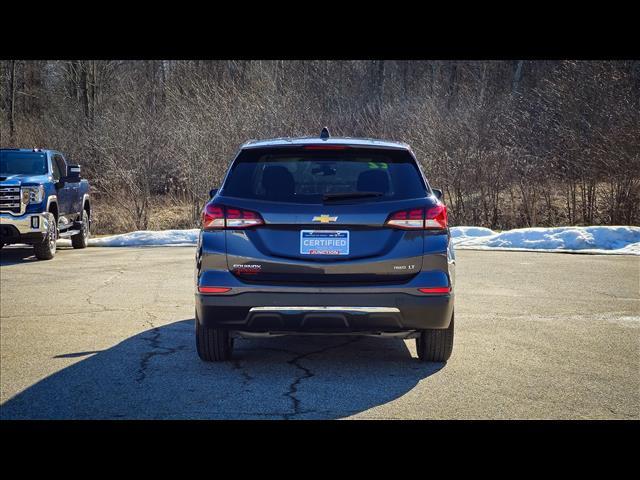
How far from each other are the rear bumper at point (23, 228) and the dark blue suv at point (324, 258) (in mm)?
10333

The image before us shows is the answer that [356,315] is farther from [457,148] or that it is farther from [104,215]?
[104,215]

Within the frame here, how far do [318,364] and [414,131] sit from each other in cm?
2110

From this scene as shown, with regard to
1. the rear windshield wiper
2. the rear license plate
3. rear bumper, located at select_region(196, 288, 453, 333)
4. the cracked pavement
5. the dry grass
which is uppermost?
the rear windshield wiper

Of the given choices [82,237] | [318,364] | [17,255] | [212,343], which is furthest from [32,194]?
[318,364]

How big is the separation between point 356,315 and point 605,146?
17664mm

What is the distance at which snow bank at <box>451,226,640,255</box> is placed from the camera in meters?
18.0

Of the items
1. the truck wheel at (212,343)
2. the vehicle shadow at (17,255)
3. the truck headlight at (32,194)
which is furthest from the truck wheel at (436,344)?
the truck headlight at (32,194)

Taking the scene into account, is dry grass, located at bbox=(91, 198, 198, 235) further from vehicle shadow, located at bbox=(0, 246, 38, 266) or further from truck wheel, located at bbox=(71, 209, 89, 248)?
vehicle shadow, located at bbox=(0, 246, 38, 266)

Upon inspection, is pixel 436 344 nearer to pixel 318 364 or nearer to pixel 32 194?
pixel 318 364

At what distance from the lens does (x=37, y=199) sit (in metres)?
16.4

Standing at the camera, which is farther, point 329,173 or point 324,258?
point 329,173

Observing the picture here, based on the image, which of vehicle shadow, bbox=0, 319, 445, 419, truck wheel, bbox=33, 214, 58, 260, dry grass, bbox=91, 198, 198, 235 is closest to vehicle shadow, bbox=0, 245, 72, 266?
truck wheel, bbox=33, 214, 58, 260

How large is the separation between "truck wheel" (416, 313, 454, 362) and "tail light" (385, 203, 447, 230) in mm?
900
